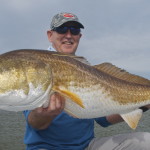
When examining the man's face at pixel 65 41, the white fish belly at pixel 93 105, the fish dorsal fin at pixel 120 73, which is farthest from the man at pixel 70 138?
the man's face at pixel 65 41

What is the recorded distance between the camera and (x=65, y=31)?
5453 millimetres

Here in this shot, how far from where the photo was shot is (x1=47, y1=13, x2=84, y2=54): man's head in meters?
5.36

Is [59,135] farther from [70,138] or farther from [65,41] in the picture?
[65,41]

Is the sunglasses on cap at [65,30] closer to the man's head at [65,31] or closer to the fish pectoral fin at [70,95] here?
the man's head at [65,31]

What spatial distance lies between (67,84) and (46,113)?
644 mm

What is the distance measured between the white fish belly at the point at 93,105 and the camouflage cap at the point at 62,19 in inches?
76.4

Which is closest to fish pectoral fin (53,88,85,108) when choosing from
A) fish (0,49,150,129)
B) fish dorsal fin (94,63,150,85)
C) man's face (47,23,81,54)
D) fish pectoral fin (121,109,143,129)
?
fish (0,49,150,129)

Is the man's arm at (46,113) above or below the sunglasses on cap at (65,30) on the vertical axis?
below

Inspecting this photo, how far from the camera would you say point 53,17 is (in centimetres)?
560

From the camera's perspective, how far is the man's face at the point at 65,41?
5.48 m

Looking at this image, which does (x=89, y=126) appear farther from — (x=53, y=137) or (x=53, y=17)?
(x=53, y=17)

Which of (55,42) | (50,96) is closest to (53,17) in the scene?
(55,42)

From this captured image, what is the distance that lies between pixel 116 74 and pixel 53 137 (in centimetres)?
160

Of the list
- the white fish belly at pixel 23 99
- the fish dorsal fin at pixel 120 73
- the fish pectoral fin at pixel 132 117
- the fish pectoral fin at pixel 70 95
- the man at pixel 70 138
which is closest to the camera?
the white fish belly at pixel 23 99
